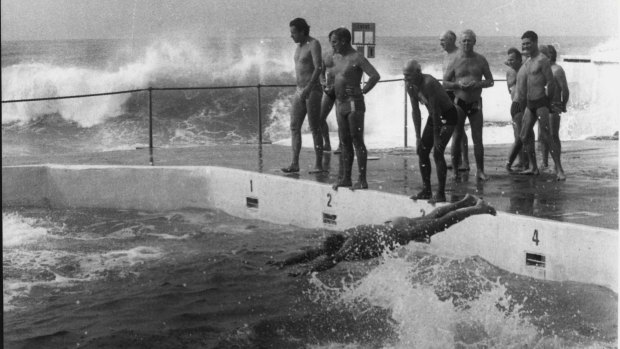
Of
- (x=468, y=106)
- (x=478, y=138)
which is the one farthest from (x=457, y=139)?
Answer: (x=468, y=106)

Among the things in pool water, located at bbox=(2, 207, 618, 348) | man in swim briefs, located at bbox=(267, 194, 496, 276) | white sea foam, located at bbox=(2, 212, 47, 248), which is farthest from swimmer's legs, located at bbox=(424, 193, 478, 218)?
white sea foam, located at bbox=(2, 212, 47, 248)

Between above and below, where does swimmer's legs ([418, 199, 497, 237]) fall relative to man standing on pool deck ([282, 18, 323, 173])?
below

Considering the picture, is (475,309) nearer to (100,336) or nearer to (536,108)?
(100,336)

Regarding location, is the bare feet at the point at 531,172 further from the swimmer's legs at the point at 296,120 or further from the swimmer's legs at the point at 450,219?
the swimmer's legs at the point at 450,219

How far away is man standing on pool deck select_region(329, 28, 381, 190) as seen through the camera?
988 centimetres

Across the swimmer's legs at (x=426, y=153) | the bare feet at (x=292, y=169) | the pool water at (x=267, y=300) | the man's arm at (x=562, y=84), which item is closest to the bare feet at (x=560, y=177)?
the man's arm at (x=562, y=84)

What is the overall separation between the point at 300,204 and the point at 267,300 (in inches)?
114

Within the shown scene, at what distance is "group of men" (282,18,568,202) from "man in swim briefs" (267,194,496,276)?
82 centimetres

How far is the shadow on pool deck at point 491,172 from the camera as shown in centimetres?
915

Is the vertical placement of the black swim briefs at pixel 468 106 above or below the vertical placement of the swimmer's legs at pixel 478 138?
above

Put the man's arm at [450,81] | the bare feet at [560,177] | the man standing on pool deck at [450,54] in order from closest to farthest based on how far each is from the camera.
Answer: the man's arm at [450,81]
the bare feet at [560,177]
the man standing on pool deck at [450,54]

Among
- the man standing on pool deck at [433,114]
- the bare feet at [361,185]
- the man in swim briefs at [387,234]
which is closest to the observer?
the man in swim briefs at [387,234]

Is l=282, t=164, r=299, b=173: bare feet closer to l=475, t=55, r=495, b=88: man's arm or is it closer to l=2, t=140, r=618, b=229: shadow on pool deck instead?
l=2, t=140, r=618, b=229: shadow on pool deck

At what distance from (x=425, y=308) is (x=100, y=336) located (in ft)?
9.10
